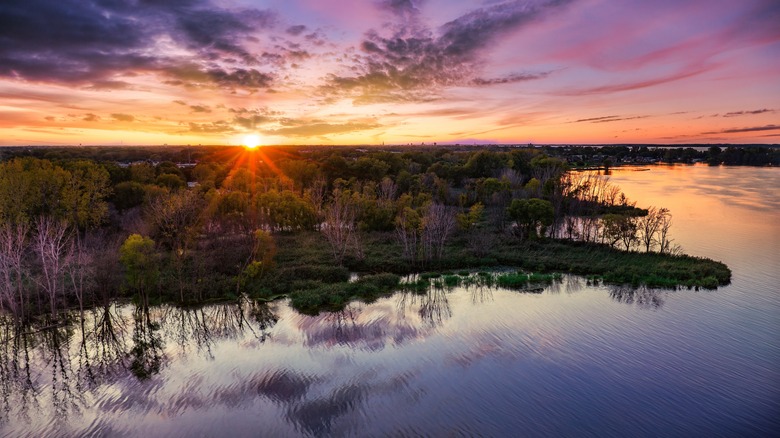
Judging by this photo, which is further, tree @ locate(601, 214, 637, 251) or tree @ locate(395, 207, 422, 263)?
tree @ locate(601, 214, 637, 251)

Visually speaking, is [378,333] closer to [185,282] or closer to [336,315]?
[336,315]

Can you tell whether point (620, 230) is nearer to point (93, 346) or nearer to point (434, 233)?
point (434, 233)

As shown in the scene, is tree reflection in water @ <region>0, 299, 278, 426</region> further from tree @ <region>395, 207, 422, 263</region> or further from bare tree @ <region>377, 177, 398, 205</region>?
bare tree @ <region>377, 177, 398, 205</region>

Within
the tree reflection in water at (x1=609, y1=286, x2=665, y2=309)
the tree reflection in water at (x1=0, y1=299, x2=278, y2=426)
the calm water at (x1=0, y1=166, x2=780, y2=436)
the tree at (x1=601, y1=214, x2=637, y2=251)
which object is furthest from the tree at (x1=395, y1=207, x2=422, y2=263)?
the tree at (x1=601, y1=214, x2=637, y2=251)

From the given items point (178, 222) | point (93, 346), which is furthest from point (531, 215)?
point (93, 346)

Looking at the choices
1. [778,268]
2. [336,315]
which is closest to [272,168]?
[336,315]
